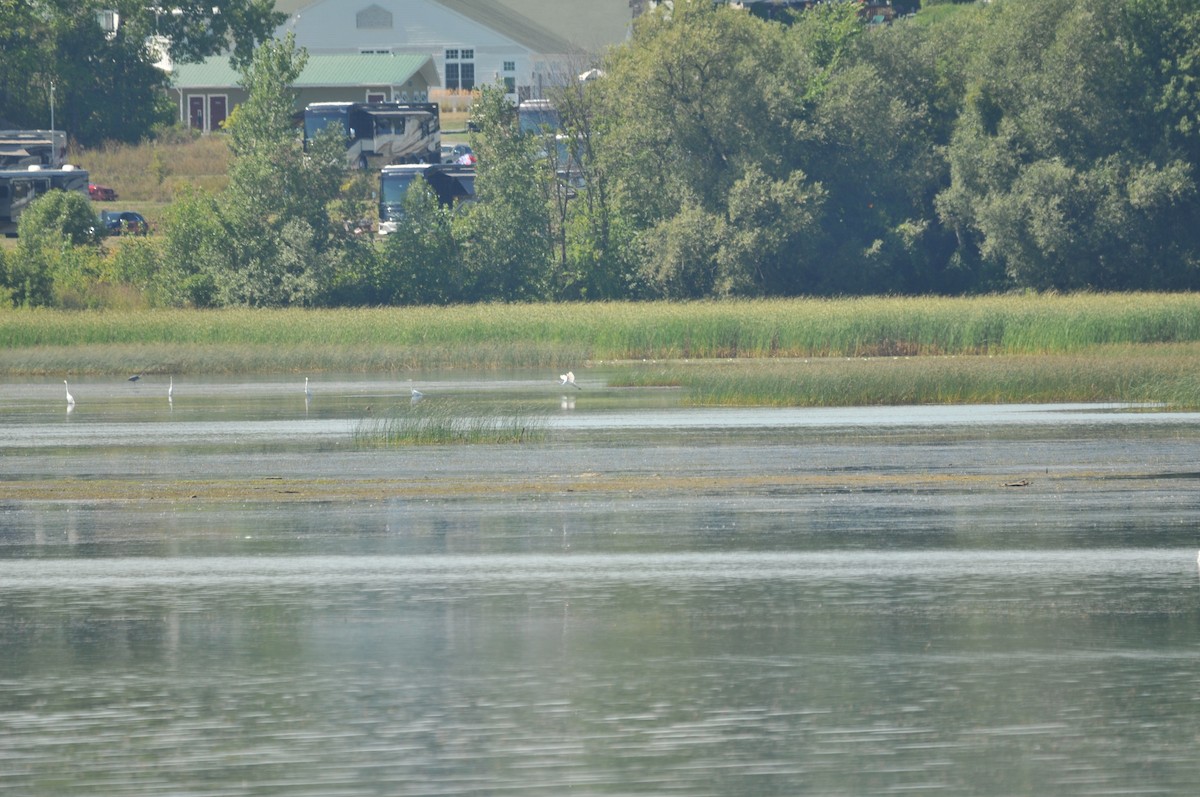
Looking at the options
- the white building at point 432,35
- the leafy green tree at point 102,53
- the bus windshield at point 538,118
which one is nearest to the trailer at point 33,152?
the leafy green tree at point 102,53

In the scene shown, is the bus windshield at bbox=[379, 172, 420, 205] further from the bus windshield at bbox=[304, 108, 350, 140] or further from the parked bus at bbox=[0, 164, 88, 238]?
the parked bus at bbox=[0, 164, 88, 238]

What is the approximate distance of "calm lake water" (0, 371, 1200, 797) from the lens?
12125mm

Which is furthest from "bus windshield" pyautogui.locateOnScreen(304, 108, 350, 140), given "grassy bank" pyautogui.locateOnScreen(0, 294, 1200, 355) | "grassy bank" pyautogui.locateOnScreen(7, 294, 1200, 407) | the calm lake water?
the calm lake water

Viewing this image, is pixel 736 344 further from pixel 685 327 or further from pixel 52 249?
Result: pixel 52 249

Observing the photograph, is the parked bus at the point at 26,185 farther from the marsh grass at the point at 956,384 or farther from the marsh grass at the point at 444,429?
the marsh grass at the point at 444,429

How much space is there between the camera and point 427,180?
69000 mm

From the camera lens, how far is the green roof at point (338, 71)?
94869mm

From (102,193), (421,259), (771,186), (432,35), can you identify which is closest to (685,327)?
(771,186)

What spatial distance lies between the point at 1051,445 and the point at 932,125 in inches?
1560

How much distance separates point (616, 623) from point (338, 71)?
3269 inches

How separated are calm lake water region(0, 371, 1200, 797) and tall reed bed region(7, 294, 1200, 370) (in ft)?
55.8

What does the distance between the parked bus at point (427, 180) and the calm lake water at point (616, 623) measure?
39.4 m

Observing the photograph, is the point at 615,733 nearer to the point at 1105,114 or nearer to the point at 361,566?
the point at 361,566

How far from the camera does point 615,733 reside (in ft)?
41.8
